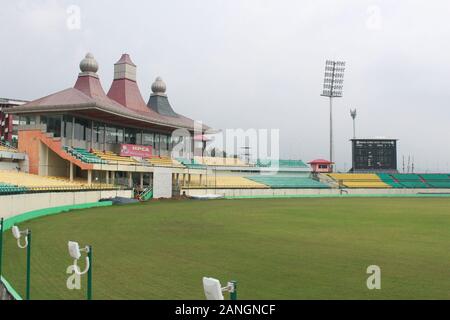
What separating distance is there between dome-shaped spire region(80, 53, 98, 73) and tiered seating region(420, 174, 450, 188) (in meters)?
56.8

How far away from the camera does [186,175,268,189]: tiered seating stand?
57.8 metres

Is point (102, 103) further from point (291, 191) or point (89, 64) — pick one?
point (291, 191)

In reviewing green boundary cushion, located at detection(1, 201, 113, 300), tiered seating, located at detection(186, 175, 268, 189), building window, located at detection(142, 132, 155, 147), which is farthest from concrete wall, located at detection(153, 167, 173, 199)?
green boundary cushion, located at detection(1, 201, 113, 300)

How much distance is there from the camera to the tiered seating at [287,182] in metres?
62.5

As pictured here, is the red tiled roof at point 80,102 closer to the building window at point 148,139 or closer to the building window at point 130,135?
the building window at point 148,139

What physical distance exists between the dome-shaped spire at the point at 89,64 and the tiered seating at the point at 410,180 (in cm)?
5171

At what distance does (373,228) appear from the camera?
20672 millimetres

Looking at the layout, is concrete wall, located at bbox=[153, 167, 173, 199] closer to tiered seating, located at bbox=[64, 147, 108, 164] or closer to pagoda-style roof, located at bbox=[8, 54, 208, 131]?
pagoda-style roof, located at bbox=[8, 54, 208, 131]

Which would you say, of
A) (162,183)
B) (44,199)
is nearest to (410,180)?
(162,183)

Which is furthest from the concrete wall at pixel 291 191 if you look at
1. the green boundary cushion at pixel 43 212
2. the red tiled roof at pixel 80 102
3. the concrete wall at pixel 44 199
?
the green boundary cushion at pixel 43 212

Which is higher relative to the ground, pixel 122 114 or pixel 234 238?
pixel 122 114

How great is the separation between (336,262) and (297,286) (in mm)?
3177
